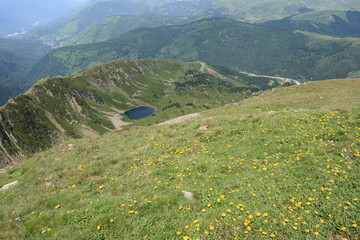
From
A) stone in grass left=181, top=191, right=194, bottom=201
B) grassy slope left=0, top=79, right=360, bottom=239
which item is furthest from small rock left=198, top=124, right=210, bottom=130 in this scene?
stone in grass left=181, top=191, right=194, bottom=201

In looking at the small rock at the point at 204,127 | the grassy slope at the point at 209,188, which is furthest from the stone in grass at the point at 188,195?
the small rock at the point at 204,127

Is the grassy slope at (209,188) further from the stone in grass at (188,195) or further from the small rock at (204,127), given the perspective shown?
the small rock at (204,127)

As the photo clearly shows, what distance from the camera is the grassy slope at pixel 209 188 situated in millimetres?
11391

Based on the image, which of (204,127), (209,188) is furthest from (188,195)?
(204,127)

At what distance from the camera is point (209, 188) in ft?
48.4

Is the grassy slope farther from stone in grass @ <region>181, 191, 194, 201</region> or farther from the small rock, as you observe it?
the small rock

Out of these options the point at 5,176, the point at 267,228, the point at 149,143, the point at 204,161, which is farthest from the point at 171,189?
the point at 5,176

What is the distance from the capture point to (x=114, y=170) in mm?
19594

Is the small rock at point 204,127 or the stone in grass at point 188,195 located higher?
the stone in grass at point 188,195

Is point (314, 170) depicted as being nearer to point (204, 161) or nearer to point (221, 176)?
point (221, 176)

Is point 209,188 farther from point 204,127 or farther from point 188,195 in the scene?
point 204,127

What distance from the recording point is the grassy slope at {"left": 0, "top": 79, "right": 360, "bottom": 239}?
11.4 metres

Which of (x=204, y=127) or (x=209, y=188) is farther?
(x=204, y=127)

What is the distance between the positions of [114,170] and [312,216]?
578 inches
